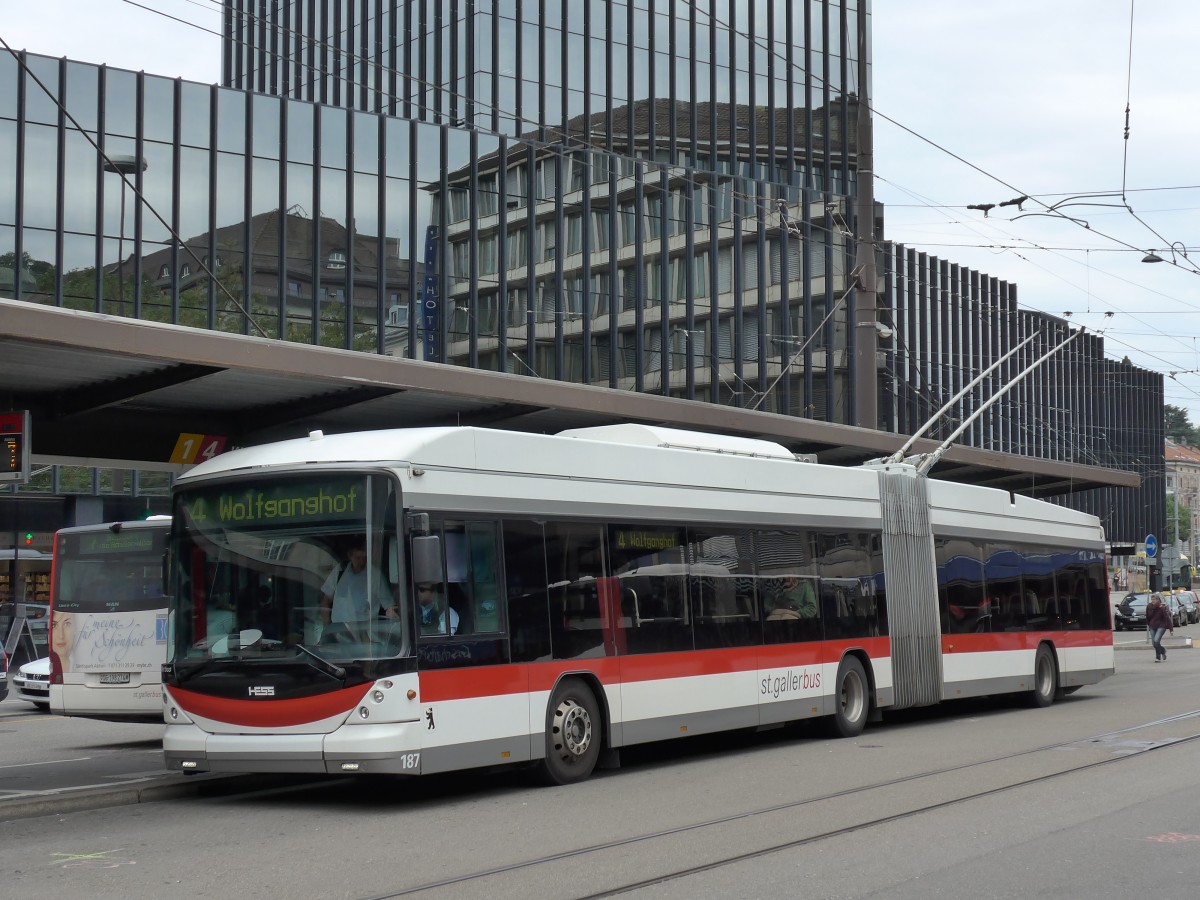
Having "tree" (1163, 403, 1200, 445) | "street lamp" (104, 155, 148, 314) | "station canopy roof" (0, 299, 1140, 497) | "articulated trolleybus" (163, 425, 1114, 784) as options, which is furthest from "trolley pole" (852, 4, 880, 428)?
"tree" (1163, 403, 1200, 445)

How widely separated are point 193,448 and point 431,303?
25994 millimetres

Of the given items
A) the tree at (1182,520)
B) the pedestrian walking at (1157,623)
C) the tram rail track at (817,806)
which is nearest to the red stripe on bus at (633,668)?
the tram rail track at (817,806)

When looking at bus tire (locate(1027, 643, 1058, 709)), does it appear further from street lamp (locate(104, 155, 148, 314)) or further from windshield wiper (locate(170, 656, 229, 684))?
street lamp (locate(104, 155, 148, 314))

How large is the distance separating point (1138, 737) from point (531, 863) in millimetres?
9253

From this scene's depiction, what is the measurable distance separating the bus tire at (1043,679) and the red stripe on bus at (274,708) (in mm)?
12431

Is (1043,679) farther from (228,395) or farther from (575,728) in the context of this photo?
(228,395)

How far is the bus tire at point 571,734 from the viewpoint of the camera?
12.0 metres

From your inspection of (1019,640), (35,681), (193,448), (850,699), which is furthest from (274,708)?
(35,681)

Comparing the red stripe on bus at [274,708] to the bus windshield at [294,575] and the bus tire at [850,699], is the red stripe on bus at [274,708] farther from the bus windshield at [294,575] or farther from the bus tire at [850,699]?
the bus tire at [850,699]

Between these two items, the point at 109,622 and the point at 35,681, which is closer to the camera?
the point at 109,622

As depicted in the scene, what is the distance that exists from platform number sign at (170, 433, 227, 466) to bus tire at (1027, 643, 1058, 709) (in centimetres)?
1118

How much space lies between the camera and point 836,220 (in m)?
50.7

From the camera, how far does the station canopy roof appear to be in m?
12.1

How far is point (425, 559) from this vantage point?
10562 mm
